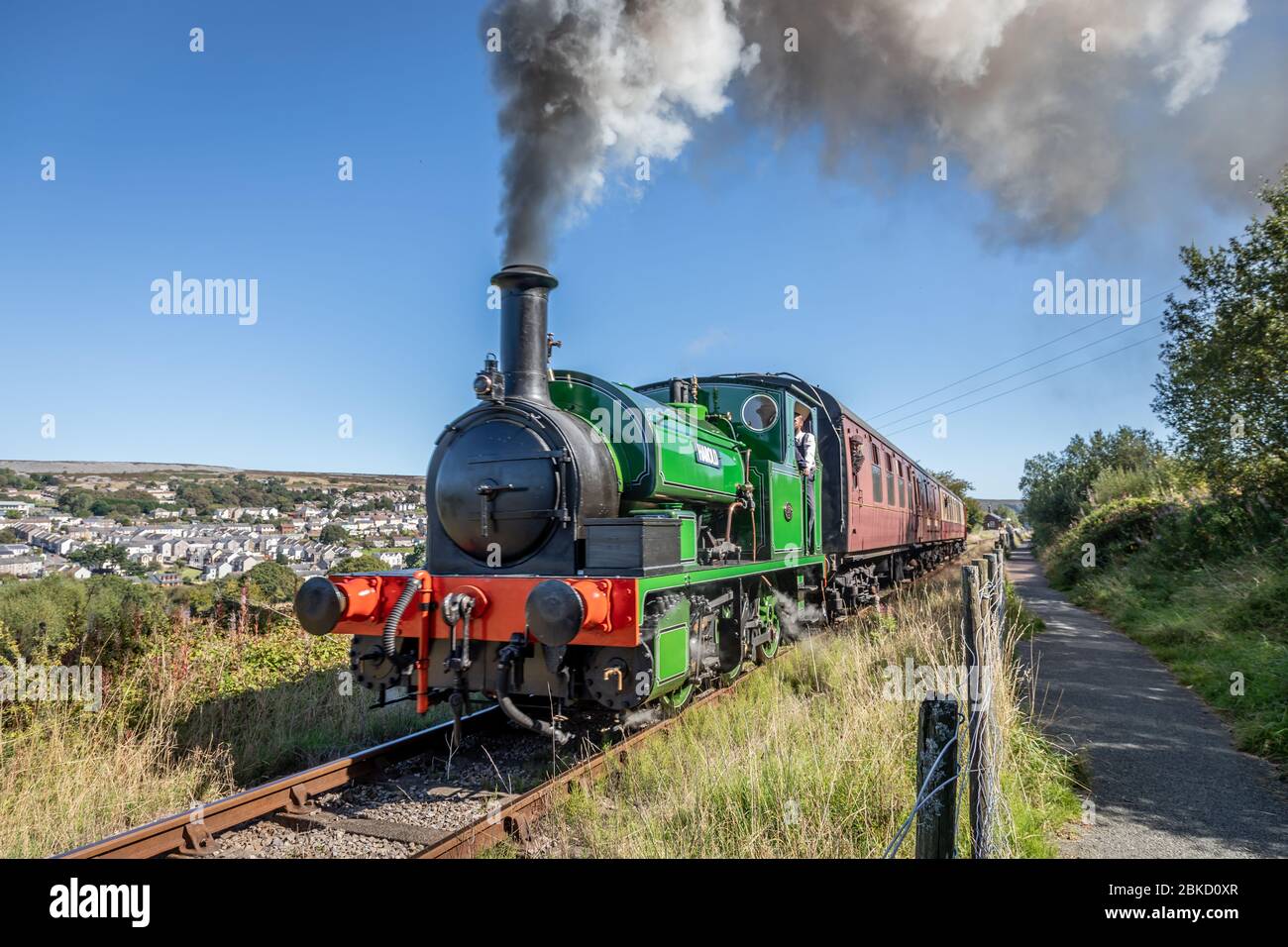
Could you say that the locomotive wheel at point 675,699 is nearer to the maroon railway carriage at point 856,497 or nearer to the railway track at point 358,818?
the railway track at point 358,818

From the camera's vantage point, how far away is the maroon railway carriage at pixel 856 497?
35.7 ft

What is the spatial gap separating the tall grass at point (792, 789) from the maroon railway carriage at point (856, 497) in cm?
472

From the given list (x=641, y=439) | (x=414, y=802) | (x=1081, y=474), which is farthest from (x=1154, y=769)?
(x=1081, y=474)

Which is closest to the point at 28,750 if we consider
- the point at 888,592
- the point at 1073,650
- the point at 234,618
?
the point at 234,618

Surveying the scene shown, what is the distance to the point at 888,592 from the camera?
55.1 feet

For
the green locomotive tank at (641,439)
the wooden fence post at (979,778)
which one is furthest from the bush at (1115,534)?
the wooden fence post at (979,778)

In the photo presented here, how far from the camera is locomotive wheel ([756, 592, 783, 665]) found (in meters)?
8.45

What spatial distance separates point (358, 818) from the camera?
4.79 meters

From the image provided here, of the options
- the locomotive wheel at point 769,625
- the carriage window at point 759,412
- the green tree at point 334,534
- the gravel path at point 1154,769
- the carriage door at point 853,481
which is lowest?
the gravel path at point 1154,769

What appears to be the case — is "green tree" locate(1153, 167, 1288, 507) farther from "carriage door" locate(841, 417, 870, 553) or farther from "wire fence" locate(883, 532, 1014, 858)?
"wire fence" locate(883, 532, 1014, 858)

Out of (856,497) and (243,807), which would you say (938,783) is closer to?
(243,807)

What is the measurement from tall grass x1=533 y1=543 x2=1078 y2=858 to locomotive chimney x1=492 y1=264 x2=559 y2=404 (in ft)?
10.2

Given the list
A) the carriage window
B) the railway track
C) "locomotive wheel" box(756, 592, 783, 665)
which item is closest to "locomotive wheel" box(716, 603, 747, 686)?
"locomotive wheel" box(756, 592, 783, 665)

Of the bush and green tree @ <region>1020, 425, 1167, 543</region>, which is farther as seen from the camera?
green tree @ <region>1020, 425, 1167, 543</region>
